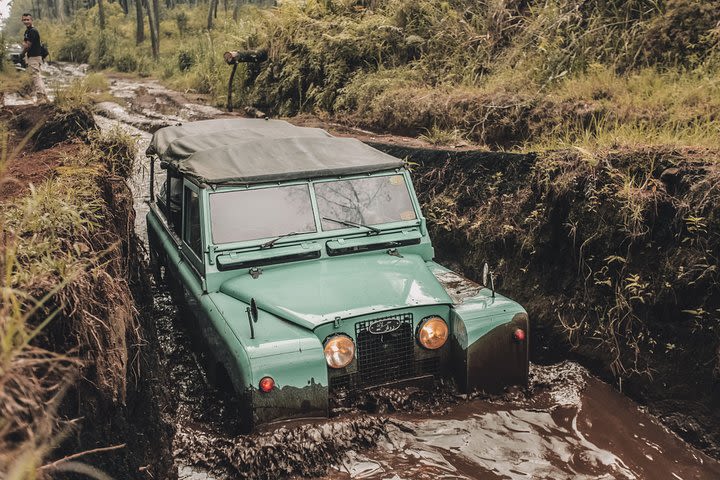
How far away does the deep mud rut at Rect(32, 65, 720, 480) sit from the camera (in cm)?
419

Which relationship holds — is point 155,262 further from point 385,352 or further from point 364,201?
point 385,352

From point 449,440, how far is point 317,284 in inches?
56.1

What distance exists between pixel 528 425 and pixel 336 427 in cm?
139

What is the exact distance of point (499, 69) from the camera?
10.7 meters

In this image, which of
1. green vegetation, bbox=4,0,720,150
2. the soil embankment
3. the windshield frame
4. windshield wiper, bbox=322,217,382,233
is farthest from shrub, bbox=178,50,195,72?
windshield wiper, bbox=322,217,382,233

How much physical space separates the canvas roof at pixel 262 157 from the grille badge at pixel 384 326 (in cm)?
A: 153

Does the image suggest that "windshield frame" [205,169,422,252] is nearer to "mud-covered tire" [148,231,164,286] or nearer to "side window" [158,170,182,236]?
"side window" [158,170,182,236]

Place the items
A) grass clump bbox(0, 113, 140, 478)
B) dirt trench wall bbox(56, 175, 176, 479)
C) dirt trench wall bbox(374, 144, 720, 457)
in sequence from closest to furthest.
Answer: grass clump bbox(0, 113, 140, 478)
dirt trench wall bbox(56, 175, 176, 479)
dirt trench wall bbox(374, 144, 720, 457)

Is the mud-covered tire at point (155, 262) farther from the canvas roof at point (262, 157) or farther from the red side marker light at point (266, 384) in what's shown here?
the red side marker light at point (266, 384)

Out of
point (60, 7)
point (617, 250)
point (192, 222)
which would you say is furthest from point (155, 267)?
point (60, 7)

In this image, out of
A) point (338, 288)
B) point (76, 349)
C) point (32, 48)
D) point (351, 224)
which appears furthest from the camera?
point (32, 48)

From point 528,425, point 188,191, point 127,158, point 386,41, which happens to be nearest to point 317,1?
point 386,41

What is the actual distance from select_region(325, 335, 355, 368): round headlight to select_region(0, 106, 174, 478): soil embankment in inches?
Result: 46.4

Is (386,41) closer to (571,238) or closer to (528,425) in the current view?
(571,238)
